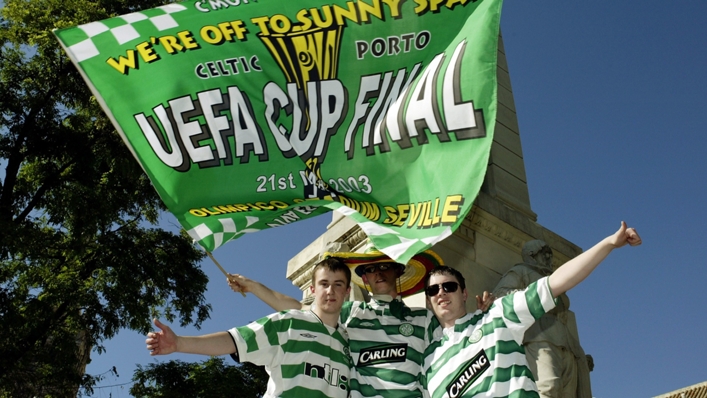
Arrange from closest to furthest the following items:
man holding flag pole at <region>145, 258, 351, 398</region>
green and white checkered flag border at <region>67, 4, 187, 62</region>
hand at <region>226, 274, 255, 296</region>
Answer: man holding flag pole at <region>145, 258, 351, 398</region> → hand at <region>226, 274, 255, 296</region> → green and white checkered flag border at <region>67, 4, 187, 62</region>

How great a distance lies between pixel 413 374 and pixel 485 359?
0.55m

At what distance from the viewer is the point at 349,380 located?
4781mm

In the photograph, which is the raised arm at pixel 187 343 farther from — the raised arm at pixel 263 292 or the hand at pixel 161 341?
the raised arm at pixel 263 292

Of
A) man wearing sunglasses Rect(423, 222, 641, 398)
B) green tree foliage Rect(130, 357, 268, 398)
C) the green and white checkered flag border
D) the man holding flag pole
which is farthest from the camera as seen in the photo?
green tree foliage Rect(130, 357, 268, 398)

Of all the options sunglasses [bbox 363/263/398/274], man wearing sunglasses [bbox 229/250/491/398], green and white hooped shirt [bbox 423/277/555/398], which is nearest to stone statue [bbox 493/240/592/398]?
man wearing sunglasses [bbox 229/250/491/398]

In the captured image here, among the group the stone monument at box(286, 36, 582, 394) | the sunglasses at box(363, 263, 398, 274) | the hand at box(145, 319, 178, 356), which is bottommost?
the hand at box(145, 319, 178, 356)

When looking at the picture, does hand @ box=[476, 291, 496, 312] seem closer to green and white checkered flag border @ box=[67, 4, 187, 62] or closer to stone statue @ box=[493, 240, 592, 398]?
stone statue @ box=[493, 240, 592, 398]

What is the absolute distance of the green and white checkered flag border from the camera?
6355 mm

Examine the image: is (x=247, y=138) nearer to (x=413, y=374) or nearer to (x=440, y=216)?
(x=440, y=216)

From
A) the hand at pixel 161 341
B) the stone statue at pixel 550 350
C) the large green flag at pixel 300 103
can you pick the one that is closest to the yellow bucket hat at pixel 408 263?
the large green flag at pixel 300 103

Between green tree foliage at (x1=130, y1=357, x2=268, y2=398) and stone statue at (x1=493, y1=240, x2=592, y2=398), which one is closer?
stone statue at (x1=493, y1=240, x2=592, y2=398)

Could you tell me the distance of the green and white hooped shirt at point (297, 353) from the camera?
181 inches

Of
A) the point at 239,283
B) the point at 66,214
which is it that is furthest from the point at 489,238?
the point at 66,214

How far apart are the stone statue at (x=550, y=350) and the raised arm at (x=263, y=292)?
208 cm
